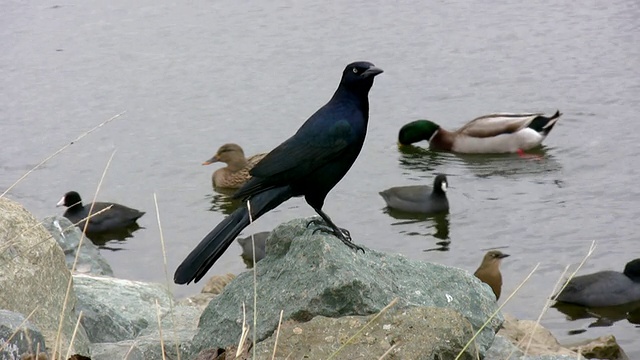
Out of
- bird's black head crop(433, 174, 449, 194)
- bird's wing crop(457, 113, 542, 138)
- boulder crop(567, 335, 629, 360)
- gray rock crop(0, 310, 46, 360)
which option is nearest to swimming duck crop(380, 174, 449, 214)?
bird's black head crop(433, 174, 449, 194)

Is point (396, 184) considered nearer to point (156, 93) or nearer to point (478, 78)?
point (478, 78)

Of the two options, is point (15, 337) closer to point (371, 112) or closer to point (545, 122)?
point (545, 122)

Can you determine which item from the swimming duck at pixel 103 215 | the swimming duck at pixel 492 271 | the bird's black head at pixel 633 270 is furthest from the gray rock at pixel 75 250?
the bird's black head at pixel 633 270

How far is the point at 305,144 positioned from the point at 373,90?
9.90 metres

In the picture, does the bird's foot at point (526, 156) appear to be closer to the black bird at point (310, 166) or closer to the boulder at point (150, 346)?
the boulder at point (150, 346)

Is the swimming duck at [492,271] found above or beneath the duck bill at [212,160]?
above

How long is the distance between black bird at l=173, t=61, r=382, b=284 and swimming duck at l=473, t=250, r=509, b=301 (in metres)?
3.70

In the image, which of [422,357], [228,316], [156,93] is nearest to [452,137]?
[156,93]

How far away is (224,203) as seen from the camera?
12.8 m

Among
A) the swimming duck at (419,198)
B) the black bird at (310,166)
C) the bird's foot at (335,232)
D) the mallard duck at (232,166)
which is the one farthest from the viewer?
the mallard duck at (232,166)

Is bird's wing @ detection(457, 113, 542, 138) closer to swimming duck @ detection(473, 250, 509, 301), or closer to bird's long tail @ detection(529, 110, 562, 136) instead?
bird's long tail @ detection(529, 110, 562, 136)

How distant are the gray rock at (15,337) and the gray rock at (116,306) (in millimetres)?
1729

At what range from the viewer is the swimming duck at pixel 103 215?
11.5m

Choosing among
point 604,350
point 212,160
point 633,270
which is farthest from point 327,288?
point 212,160
